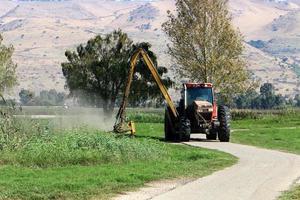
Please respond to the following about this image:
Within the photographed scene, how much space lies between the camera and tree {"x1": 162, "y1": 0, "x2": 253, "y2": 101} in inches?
2699

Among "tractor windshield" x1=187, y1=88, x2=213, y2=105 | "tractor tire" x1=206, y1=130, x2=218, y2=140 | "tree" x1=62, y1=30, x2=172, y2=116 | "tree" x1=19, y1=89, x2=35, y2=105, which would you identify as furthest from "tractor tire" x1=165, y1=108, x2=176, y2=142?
"tree" x1=62, y1=30, x2=172, y2=116

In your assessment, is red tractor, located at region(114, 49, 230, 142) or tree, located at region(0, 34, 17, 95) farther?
tree, located at region(0, 34, 17, 95)

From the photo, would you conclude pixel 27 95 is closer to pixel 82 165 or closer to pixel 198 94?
pixel 198 94

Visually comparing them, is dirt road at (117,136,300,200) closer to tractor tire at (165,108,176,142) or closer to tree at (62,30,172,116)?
tractor tire at (165,108,176,142)

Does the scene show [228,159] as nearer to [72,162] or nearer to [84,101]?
[72,162]

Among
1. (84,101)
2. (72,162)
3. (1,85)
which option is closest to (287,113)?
(84,101)

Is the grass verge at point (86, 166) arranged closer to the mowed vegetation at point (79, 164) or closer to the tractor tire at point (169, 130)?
the mowed vegetation at point (79, 164)

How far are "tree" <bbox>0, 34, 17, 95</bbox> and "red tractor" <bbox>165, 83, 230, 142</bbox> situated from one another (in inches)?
1208

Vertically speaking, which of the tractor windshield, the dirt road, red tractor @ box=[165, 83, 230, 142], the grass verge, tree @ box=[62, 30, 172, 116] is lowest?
the dirt road

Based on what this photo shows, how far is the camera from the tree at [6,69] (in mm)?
65875

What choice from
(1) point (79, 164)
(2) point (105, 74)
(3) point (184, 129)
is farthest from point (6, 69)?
(1) point (79, 164)

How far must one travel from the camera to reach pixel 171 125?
1548 inches

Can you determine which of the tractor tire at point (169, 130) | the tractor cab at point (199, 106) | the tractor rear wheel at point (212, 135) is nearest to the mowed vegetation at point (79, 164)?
the tractor cab at point (199, 106)

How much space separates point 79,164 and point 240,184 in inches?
242
